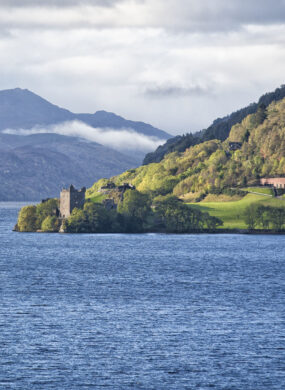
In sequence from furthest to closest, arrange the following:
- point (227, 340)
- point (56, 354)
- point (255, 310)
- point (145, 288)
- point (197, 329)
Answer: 1. point (145, 288)
2. point (255, 310)
3. point (197, 329)
4. point (227, 340)
5. point (56, 354)

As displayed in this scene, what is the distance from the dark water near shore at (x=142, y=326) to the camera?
2498 inches

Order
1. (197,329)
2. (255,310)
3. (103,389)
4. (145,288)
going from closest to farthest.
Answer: (103,389), (197,329), (255,310), (145,288)

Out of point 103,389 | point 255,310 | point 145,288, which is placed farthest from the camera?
point 145,288

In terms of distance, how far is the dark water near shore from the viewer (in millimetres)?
63438

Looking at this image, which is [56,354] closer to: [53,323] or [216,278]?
[53,323]

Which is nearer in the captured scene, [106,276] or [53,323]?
[53,323]

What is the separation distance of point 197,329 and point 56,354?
17000 mm

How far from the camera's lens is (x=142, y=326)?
82500 mm

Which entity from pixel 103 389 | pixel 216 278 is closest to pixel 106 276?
pixel 216 278

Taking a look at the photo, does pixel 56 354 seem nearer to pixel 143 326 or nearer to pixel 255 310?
pixel 143 326

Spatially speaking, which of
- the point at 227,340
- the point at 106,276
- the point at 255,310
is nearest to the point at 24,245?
the point at 106,276

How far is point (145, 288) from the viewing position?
11525 centimetres

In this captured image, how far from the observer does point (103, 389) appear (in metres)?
59.9

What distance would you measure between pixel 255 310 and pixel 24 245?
369 feet
